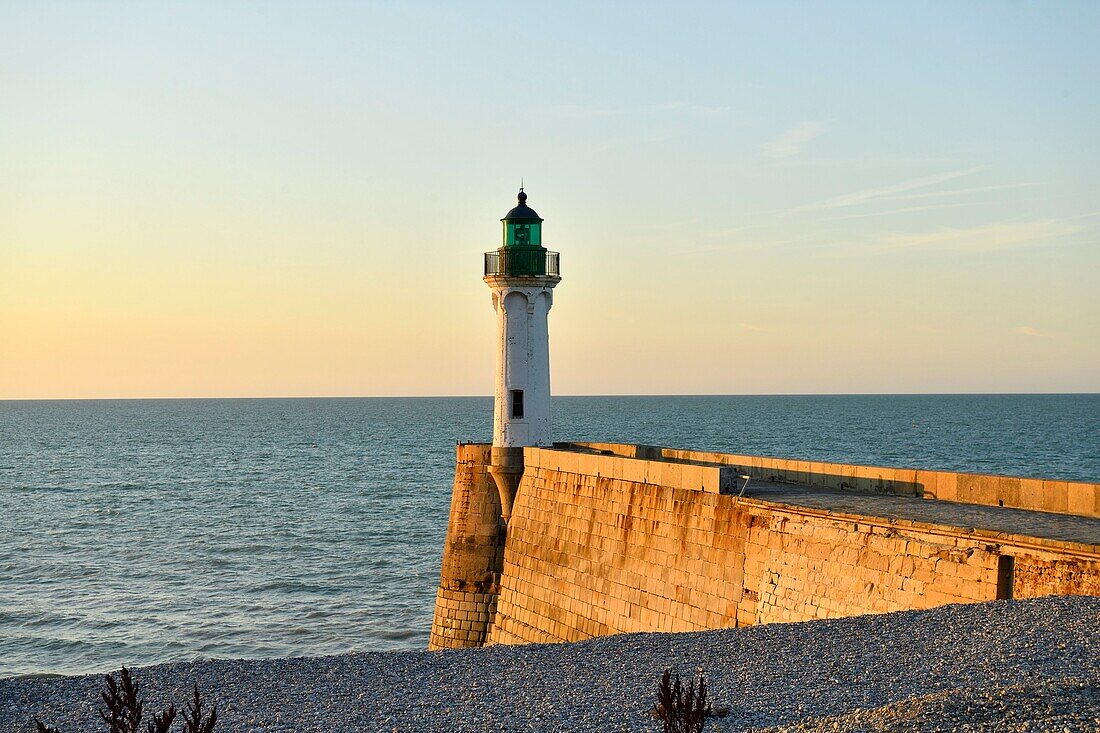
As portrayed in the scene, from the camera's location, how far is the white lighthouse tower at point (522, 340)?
2414 centimetres

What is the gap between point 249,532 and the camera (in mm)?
44438

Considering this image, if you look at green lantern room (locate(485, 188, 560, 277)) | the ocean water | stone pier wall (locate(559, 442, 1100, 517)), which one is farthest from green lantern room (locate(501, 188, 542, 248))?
the ocean water

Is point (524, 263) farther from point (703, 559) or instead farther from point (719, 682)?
point (719, 682)

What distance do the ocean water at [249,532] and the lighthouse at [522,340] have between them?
6.71 m

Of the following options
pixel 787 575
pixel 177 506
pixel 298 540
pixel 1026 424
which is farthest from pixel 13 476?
pixel 1026 424

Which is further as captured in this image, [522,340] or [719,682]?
[522,340]

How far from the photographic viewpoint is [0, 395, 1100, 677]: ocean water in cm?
2756

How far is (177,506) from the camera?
5409 cm

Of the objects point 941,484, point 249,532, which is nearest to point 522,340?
point 941,484

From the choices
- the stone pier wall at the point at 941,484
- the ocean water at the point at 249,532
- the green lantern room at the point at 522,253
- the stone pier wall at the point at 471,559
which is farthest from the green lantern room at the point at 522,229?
the ocean water at the point at 249,532

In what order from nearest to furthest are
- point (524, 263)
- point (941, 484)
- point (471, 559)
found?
point (941, 484)
point (471, 559)
point (524, 263)

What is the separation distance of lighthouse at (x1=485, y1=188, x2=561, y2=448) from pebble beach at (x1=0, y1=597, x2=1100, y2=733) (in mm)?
8575

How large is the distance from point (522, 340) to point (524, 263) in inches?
70.4

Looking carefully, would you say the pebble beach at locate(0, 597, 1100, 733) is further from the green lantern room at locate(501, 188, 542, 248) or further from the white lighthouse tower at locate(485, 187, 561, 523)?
the green lantern room at locate(501, 188, 542, 248)
